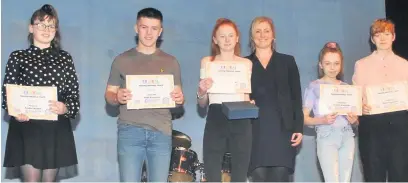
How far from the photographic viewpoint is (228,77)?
12.7ft

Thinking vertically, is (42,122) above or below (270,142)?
above

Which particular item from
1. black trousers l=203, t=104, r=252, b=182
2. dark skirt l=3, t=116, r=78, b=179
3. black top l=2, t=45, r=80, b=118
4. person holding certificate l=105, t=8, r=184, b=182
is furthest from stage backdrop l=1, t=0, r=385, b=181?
black trousers l=203, t=104, r=252, b=182

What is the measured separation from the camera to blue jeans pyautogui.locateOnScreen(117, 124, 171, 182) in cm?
363

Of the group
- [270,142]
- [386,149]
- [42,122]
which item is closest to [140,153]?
[42,122]

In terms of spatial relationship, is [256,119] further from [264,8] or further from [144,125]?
[264,8]

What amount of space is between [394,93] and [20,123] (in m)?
2.65

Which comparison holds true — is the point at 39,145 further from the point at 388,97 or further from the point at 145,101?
the point at 388,97

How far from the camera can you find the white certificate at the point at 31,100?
3.49m

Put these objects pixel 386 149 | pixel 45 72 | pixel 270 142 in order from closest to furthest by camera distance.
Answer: pixel 45 72 → pixel 270 142 → pixel 386 149

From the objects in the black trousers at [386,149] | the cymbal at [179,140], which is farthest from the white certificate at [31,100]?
the black trousers at [386,149]

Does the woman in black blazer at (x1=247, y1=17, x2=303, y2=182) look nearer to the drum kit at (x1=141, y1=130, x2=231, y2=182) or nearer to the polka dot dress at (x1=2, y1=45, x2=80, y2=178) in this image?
the drum kit at (x1=141, y1=130, x2=231, y2=182)

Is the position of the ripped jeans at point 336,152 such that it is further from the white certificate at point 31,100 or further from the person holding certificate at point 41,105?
the white certificate at point 31,100

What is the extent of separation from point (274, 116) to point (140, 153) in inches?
38.4

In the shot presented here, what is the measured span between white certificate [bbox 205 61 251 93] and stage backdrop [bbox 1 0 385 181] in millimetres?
1289
